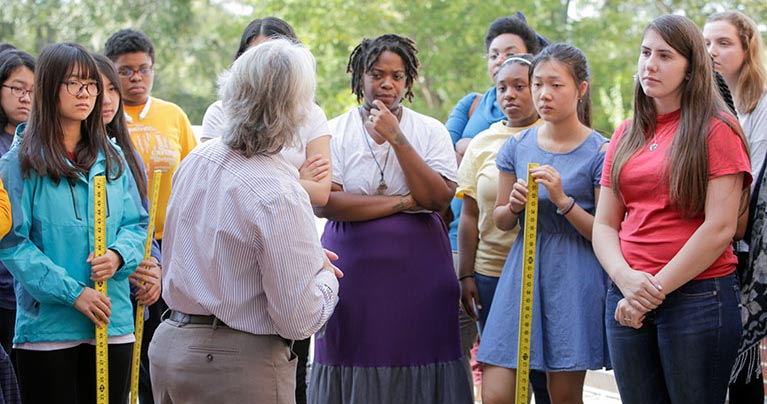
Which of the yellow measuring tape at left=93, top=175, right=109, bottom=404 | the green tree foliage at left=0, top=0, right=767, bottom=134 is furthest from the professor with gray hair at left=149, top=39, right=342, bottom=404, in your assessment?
the green tree foliage at left=0, top=0, right=767, bottom=134

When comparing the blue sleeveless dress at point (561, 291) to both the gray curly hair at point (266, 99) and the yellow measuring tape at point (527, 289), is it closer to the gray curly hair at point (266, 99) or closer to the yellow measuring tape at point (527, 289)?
the yellow measuring tape at point (527, 289)

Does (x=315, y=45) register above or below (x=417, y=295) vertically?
above

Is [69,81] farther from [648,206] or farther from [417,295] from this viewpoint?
[648,206]

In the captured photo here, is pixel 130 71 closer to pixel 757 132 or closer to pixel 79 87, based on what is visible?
pixel 79 87

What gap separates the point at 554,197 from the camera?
13.1 ft

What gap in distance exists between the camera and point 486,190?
4574mm

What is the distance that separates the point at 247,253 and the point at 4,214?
4.00 ft

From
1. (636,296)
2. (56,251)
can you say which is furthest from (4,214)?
(636,296)

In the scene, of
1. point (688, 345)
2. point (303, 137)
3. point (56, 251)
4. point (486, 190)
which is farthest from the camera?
point (486, 190)

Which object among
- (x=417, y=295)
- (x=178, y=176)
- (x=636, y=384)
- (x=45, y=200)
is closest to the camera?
(x=178, y=176)

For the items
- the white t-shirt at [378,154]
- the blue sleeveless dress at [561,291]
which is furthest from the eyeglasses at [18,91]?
the blue sleeveless dress at [561,291]

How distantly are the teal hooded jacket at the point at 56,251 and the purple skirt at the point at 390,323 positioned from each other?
3.14ft

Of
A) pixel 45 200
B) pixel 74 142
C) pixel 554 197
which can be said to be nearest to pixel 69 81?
pixel 74 142

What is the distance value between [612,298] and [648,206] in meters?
0.40
